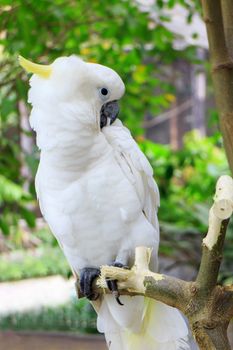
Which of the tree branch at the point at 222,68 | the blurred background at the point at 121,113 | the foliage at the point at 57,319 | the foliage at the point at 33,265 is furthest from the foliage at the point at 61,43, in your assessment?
the foliage at the point at 33,265

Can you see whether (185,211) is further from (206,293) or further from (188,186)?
(206,293)

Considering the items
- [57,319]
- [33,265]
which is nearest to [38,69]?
[57,319]

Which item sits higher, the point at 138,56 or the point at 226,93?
the point at 226,93

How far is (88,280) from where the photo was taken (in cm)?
100

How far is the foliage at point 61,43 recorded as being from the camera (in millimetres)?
1691

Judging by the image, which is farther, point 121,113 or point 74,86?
point 121,113

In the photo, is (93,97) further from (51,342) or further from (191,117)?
(191,117)

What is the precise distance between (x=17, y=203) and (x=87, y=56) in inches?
26.2

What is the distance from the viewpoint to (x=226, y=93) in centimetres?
90

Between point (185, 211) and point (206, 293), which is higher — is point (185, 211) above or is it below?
below

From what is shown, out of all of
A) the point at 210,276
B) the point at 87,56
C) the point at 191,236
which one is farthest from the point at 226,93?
the point at 191,236

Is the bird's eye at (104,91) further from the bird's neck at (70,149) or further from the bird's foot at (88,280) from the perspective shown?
the bird's foot at (88,280)

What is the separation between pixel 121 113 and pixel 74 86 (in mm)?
1415

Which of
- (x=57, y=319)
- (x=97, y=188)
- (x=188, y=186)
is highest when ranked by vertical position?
(x=97, y=188)
